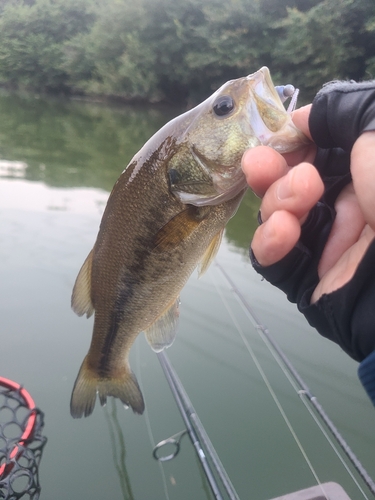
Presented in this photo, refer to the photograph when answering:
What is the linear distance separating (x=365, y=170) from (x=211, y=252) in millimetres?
749

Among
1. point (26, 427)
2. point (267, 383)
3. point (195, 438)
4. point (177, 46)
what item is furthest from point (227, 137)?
point (177, 46)

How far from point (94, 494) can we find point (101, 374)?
136 centimetres

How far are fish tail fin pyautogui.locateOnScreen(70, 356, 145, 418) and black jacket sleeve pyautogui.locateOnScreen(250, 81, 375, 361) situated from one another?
0.98 metres

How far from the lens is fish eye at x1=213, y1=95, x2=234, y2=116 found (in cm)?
152

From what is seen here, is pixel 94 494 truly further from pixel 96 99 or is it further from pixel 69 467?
pixel 96 99

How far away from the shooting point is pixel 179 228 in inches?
64.0

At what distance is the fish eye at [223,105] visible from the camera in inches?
59.7

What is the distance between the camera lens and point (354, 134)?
4.40 feet

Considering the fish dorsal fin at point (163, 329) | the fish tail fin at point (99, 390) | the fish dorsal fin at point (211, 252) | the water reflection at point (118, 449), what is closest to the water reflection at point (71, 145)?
the water reflection at point (118, 449)


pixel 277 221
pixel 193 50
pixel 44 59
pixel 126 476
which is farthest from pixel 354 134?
pixel 44 59

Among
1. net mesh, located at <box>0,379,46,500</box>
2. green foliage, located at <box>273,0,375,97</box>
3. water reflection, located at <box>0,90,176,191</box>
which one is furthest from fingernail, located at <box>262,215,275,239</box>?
green foliage, located at <box>273,0,375,97</box>

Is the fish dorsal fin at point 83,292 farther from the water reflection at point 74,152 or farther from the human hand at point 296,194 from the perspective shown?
the water reflection at point 74,152

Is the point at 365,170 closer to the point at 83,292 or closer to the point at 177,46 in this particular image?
the point at 83,292

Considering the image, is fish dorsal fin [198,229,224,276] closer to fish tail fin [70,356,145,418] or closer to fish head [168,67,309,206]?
fish head [168,67,309,206]
